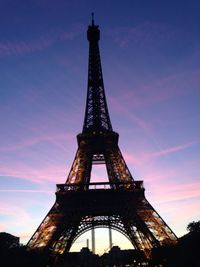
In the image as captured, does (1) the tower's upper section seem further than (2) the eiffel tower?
Yes

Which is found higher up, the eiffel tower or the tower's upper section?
the tower's upper section

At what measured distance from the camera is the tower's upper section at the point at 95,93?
6025 cm

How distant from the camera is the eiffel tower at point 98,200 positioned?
46031mm

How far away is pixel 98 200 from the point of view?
51.1 m

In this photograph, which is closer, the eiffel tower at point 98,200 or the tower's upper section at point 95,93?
the eiffel tower at point 98,200

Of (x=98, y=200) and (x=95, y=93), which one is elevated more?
(x=95, y=93)

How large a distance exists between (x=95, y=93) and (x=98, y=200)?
22139mm

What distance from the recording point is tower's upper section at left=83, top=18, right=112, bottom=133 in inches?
2372

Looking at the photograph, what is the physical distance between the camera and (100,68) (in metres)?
65.5

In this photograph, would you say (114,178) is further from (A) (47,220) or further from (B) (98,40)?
(B) (98,40)

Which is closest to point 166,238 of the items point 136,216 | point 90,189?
point 136,216

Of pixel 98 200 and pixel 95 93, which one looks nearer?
pixel 98 200

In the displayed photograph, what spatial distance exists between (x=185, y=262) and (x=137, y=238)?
835 inches

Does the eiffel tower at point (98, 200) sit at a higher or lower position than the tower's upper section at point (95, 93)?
lower
